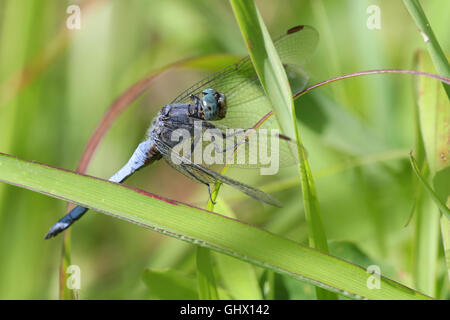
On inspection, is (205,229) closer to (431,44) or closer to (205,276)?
(205,276)

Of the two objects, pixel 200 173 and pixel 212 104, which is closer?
pixel 200 173

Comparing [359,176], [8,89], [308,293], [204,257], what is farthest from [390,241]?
[8,89]

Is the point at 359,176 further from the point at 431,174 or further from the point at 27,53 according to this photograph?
the point at 27,53

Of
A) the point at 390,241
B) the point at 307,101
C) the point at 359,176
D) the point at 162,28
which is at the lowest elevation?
the point at 390,241

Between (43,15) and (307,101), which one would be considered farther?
(43,15)

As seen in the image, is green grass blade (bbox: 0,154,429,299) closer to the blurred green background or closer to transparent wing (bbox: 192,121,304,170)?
transparent wing (bbox: 192,121,304,170)

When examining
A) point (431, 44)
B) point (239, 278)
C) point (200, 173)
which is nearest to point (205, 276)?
point (239, 278)
